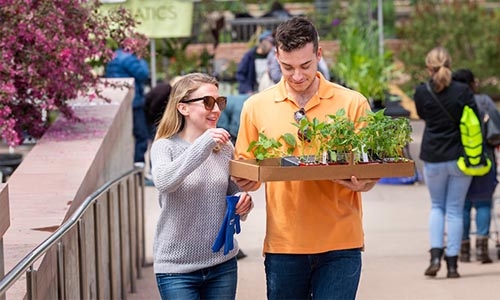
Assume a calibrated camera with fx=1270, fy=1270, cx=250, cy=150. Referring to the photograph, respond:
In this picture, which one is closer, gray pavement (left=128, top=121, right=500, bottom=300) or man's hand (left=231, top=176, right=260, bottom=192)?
man's hand (left=231, top=176, right=260, bottom=192)

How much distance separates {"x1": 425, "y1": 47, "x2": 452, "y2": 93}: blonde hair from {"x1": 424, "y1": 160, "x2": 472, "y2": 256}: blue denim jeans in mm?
591

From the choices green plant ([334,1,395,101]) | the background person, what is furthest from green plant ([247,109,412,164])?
green plant ([334,1,395,101])

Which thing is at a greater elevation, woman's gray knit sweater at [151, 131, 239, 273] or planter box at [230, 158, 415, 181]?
planter box at [230, 158, 415, 181]

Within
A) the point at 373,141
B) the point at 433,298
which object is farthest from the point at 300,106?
the point at 433,298

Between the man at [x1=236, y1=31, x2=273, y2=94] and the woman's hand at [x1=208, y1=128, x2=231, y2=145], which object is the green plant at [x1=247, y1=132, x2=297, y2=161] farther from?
the man at [x1=236, y1=31, x2=273, y2=94]

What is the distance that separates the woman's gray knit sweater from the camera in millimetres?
5473

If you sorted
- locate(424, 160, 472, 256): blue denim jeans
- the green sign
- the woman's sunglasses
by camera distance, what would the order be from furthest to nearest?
1. the green sign
2. locate(424, 160, 472, 256): blue denim jeans
3. the woman's sunglasses

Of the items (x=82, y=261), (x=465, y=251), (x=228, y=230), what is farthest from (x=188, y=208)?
(x=465, y=251)

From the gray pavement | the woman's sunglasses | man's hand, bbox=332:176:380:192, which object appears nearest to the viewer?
man's hand, bbox=332:176:380:192

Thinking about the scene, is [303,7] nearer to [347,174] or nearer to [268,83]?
[268,83]

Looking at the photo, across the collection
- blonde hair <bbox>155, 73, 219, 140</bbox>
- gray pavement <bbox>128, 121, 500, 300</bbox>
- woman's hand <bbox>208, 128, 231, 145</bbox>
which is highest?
blonde hair <bbox>155, 73, 219, 140</bbox>

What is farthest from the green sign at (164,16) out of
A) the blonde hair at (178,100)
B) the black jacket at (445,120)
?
the blonde hair at (178,100)

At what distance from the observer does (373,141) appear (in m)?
5.27

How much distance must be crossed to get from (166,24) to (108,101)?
6998 millimetres
